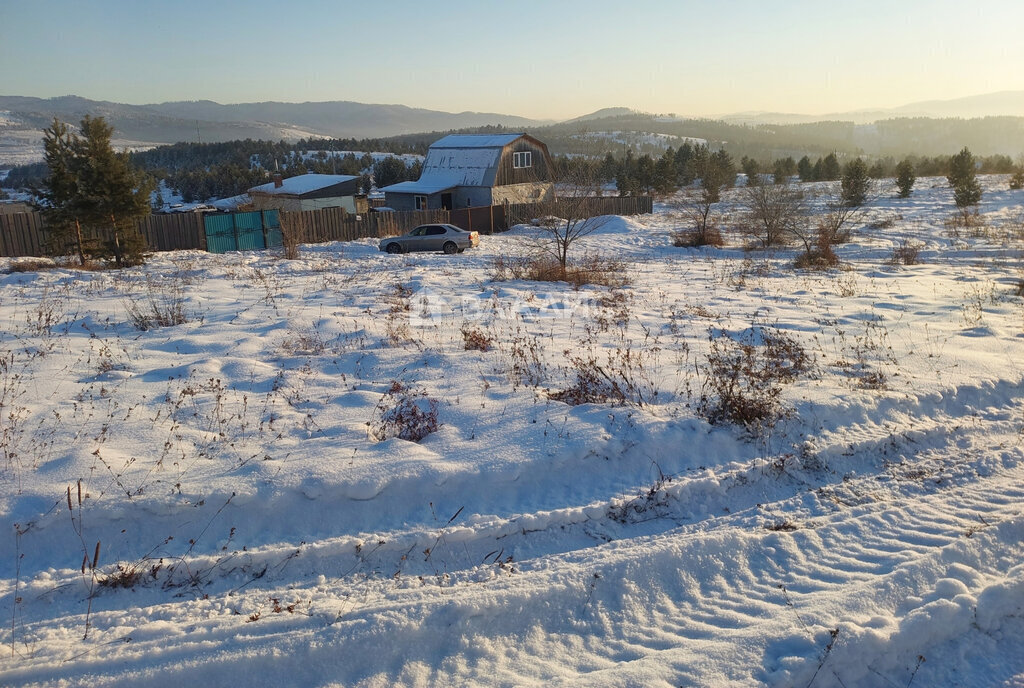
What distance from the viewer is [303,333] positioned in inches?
365

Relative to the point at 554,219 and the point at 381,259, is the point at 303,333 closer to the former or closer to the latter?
the point at 554,219

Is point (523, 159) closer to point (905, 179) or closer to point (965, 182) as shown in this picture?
point (905, 179)

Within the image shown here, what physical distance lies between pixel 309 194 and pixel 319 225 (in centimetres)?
1638

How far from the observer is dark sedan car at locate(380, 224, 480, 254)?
2661cm

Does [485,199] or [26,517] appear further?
[485,199]

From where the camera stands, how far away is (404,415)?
6254 mm

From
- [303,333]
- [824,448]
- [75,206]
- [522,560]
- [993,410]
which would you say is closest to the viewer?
[522,560]

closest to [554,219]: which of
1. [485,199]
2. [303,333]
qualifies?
[303,333]

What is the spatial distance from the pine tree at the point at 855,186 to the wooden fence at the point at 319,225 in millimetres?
11791

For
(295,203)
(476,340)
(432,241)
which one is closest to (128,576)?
(476,340)

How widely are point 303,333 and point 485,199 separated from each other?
33948 millimetres

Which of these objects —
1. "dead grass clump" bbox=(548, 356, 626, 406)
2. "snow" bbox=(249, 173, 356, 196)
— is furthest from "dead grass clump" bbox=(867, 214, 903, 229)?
"snow" bbox=(249, 173, 356, 196)

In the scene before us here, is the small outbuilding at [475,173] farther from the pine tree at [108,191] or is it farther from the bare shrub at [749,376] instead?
the bare shrub at [749,376]

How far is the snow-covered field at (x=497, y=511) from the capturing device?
353 cm
